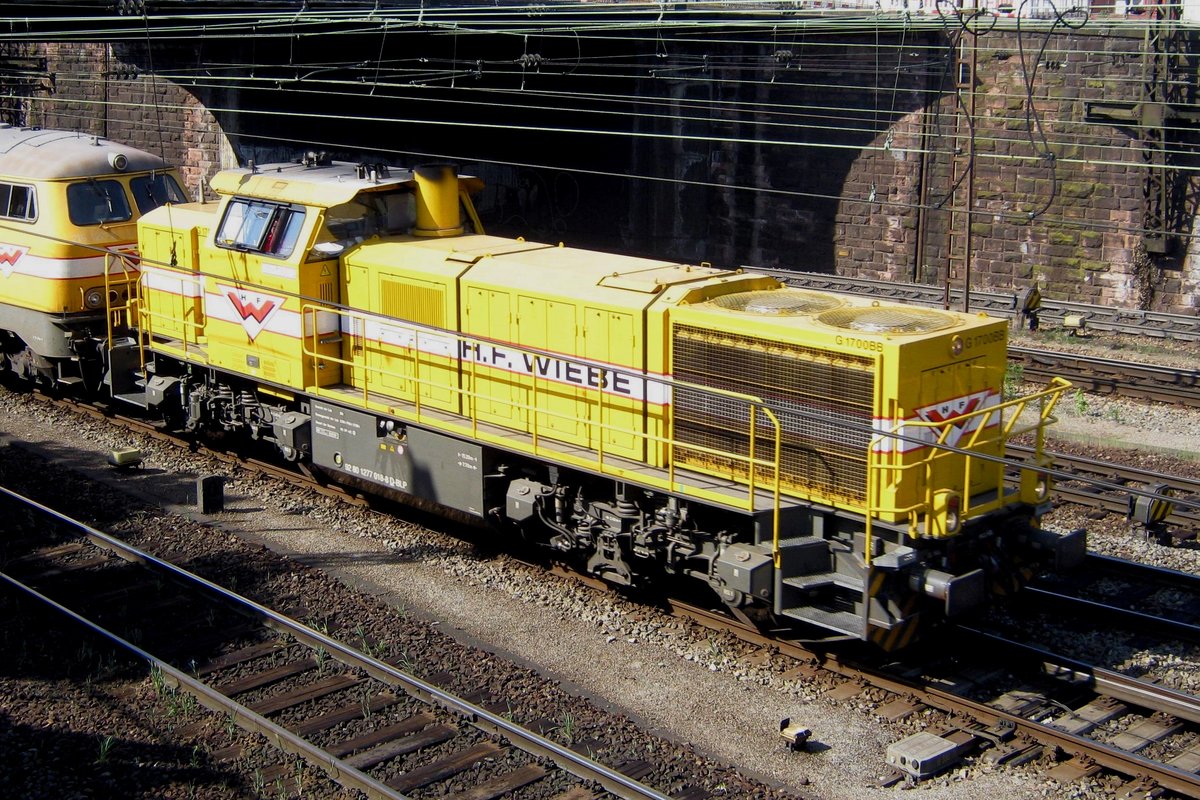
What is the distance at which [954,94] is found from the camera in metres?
25.2

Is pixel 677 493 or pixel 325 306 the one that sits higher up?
pixel 325 306

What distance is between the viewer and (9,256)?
54.5 feet

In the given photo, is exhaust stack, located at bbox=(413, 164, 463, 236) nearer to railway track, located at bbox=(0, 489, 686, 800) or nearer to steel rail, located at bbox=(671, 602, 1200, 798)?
A: railway track, located at bbox=(0, 489, 686, 800)

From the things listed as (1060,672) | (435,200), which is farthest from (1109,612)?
(435,200)

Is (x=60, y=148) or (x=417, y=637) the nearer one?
(x=417, y=637)

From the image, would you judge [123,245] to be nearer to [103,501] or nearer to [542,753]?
[103,501]

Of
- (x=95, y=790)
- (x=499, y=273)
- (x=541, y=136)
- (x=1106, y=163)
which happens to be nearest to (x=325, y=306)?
(x=499, y=273)

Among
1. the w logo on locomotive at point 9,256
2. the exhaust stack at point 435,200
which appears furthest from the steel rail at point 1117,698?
the w logo on locomotive at point 9,256

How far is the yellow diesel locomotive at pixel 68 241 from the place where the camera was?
15.9m

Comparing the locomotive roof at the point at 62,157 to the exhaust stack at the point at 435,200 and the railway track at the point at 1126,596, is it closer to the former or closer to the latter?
the exhaust stack at the point at 435,200

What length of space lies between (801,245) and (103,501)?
18901 mm

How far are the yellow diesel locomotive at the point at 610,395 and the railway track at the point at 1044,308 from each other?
32.9 ft

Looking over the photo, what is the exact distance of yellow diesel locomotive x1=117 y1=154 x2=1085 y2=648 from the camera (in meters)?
8.98

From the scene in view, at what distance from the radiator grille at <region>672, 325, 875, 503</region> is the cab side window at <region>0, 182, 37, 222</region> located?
10.3m
